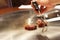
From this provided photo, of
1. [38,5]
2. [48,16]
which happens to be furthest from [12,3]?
[38,5]

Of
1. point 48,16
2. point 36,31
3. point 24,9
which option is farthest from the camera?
point 24,9

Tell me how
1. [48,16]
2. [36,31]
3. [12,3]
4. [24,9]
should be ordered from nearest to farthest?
[36,31] → [48,16] → [24,9] → [12,3]

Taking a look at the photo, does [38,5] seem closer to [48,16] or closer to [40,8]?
[40,8]

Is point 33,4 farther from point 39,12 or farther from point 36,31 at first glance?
point 36,31

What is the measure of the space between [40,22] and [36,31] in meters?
0.09

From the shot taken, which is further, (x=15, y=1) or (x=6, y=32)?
(x=15, y=1)

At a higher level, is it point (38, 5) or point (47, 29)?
point (38, 5)

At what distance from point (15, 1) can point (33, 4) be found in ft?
4.75

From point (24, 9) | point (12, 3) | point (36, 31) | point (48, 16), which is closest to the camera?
point (36, 31)

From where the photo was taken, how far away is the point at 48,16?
3.94 ft

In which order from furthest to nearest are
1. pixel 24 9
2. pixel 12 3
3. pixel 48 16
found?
pixel 12 3
pixel 24 9
pixel 48 16

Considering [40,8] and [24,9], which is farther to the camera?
[24,9]

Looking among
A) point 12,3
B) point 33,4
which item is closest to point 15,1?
point 12,3

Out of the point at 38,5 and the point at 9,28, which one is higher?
the point at 38,5
